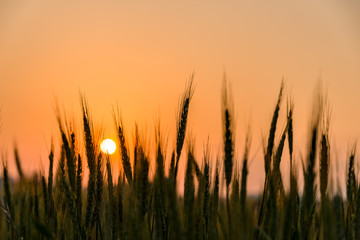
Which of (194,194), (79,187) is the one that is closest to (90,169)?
(79,187)

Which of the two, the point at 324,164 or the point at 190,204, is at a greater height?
the point at 324,164

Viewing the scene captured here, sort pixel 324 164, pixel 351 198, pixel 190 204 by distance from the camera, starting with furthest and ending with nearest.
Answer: pixel 351 198
pixel 324 164
pixel 190 204

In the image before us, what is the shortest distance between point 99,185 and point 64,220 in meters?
0.39

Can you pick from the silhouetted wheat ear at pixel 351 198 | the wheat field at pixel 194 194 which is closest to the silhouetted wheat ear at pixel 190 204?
the wheat field at pixel 194 194

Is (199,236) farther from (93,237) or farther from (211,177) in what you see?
(93,237)

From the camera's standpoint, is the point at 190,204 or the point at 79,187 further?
the point at 79,187

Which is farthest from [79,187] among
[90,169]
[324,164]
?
[324,164]

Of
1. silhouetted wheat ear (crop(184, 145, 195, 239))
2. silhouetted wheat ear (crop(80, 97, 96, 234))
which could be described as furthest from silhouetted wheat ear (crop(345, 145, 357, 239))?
silhouetted wheat ear (crop(80, 97, 96, 234))

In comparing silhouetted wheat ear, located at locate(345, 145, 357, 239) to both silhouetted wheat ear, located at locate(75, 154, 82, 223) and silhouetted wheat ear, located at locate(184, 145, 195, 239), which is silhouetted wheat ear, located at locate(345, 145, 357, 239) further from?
silhouetted wheat ear, located at locate(75, 154, 82, 223)

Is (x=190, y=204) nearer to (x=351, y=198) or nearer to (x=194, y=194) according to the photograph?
(x=194, y=194)

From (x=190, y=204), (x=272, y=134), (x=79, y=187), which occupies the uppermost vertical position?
(x=272, y=134)

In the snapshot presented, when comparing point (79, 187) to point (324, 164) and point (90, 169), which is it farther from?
point (324, 164)

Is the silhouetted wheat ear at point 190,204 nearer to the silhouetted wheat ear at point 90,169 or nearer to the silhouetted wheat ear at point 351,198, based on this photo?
the silhouetted wheat ear at point 90,169

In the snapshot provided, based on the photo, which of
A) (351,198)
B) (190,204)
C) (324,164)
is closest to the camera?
(190,204)
